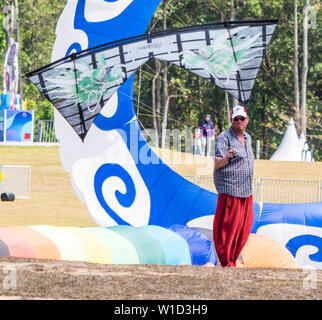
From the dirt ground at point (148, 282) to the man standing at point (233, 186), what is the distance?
594mm

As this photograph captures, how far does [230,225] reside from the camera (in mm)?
7320

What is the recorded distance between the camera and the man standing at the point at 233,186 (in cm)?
720

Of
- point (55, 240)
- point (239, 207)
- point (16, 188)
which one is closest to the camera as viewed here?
point (239, 207)

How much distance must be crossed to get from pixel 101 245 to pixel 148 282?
7.69 feet

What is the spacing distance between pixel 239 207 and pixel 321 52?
2603 cm

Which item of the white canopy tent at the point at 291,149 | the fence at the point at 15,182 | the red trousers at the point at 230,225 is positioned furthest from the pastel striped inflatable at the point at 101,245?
the white canopy tent at the point at 291,149

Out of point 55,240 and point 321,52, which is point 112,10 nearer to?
point 55,240

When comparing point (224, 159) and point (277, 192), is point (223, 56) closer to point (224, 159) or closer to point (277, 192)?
point (224, 159)

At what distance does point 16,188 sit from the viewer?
17.8 m

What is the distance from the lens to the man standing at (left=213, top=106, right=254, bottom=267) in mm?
7203

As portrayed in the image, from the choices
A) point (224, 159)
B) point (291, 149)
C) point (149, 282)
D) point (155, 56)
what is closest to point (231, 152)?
point (224, 159)

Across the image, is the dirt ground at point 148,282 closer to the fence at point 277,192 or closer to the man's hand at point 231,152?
the man's hand at point 231,152

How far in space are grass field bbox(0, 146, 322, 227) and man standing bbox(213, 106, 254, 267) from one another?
313 centimetres
